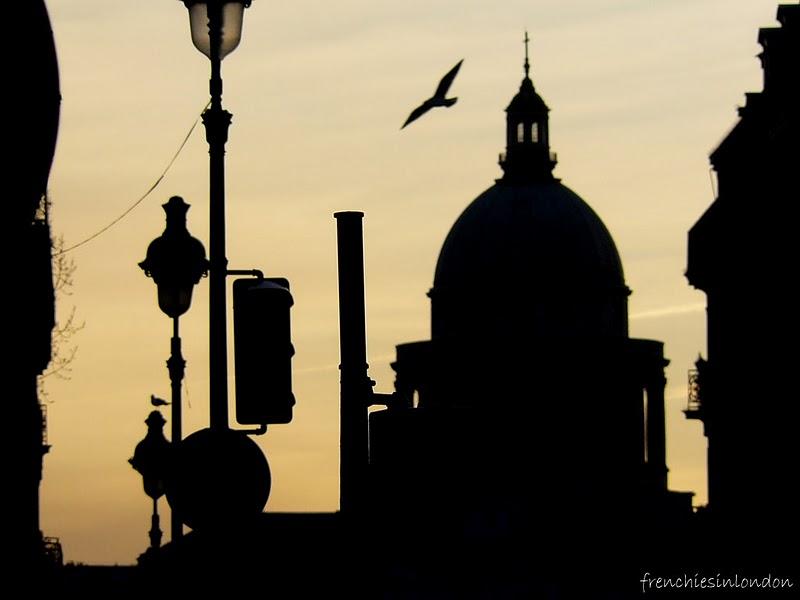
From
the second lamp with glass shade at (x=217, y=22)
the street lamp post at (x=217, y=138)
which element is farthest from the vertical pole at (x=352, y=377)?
the second lamp with glass shade at (x=217, y=22)

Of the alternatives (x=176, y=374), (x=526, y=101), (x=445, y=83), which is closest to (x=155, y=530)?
(x=176, y=374)

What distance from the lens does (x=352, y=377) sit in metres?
17.1

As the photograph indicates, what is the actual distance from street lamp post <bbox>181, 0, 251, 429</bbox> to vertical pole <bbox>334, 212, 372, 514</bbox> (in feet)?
3.64

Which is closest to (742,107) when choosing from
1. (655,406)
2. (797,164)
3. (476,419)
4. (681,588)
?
(797,164)

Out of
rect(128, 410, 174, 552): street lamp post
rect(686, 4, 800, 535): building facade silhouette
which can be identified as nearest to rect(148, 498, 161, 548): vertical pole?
rect(128, 410, 174, 552): street lamp post

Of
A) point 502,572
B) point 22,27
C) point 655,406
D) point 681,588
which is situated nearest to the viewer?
point 22,27

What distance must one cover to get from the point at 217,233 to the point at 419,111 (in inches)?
166

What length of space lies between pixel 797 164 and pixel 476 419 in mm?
45647

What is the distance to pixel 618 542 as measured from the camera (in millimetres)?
67375

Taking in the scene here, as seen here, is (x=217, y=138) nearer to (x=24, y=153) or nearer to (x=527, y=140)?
(x=24, y=153)

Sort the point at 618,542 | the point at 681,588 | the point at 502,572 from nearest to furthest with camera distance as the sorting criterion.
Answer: the point at 681,588 < the point at 618,542 < the point at 502,572

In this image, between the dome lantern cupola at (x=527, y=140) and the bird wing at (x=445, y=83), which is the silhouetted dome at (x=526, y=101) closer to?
the dome lantern cupola at (x=527, y=140)

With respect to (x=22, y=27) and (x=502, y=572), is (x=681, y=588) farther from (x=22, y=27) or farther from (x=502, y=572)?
(x=22, y=27)

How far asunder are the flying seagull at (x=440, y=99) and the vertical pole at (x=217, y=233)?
3234 millimetres
